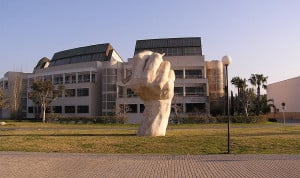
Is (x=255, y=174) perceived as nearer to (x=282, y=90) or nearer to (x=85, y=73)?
(x=85, y=73)

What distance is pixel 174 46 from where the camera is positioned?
267 feet

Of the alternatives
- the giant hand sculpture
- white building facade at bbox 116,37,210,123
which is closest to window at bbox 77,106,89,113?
white building facade at bbox 116,37,210,123

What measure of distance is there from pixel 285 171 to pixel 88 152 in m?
9.88

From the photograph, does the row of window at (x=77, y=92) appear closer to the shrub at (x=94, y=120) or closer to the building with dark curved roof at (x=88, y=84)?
the building with dark curved roof at (x=88, y=84)

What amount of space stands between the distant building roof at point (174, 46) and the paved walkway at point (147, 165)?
62.8m

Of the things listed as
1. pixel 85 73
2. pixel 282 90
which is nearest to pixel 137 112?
pixel 85 73

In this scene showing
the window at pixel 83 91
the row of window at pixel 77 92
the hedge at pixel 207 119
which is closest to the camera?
the hedge at pixel 207 119

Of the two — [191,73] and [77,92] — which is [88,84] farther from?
[191,73]

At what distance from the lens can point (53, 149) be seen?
20.9 metres

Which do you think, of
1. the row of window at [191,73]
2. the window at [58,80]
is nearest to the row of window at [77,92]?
the window at [58,80]

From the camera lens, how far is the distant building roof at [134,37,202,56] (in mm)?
79938

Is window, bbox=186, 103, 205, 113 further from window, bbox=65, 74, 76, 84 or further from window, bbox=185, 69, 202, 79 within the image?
window, bbox=65, 74, 76, 84

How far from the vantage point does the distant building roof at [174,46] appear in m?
79.9

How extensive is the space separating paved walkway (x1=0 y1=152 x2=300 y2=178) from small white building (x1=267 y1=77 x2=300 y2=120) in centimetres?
7230
